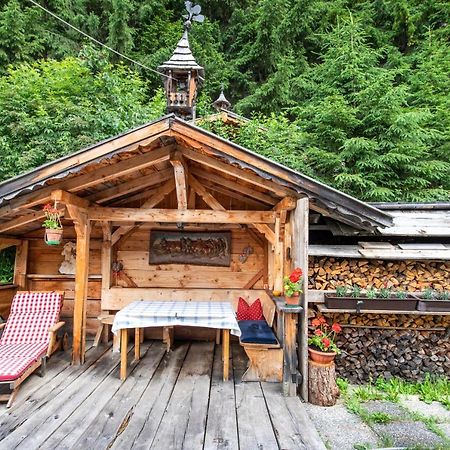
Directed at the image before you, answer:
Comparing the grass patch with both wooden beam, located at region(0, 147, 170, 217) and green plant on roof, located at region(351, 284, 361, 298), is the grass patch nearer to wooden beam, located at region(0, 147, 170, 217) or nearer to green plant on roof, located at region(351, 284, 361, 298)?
green plant on roof, located at region(351, 284, 361, 298)

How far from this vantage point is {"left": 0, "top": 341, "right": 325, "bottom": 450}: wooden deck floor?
2453 millimetres

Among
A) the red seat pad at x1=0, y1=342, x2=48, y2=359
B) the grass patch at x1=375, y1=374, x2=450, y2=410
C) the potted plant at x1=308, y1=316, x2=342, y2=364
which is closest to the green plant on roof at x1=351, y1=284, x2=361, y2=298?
the potted plant at x1=308, y1=316, x2=342, y2=364

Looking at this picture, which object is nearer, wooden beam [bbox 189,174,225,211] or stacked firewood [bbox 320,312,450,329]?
stacked firewood [bbox 320,312,450,329]

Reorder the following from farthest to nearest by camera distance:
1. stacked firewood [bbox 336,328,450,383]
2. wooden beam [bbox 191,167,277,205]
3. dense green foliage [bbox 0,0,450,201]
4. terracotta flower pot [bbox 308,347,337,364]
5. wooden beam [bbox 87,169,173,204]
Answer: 1. dense green foliage [bbox 0,0,450,201]
2. wooden beam [bbox 87,169,173,204]
3. wooden beam [bbox 191,167,277,205]
4. stacked firewood [bbox 336,328,450,383]
5. terracotta flower pot [bbox 308,347,337,364]

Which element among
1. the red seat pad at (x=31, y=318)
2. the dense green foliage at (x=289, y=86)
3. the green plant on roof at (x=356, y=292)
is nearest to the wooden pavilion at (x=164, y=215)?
the red seat pad at (x=31, y=318)

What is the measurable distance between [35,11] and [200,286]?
983 cm

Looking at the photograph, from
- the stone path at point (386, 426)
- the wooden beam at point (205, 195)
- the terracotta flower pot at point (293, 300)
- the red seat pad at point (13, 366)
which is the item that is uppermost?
the wooden beam at point (205, 195)

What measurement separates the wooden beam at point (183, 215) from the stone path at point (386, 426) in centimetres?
233

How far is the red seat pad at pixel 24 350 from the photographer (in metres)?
3.53

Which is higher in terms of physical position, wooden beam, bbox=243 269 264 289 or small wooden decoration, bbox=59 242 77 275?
small wooden decoration, bbox=59 242 77 275

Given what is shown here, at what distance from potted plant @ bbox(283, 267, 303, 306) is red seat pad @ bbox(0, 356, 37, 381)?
9.32ft

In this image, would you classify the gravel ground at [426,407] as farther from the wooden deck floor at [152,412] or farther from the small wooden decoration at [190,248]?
the small wooden decoration at [190,248]

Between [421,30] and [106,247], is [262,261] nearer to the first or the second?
[106,247]

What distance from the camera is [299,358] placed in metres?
3.43
